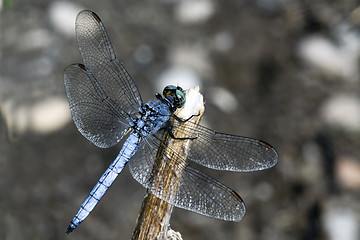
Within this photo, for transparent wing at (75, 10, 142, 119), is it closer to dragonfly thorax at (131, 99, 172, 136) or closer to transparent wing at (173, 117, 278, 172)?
dragonfly thorax at (131, 99, 172, 136)

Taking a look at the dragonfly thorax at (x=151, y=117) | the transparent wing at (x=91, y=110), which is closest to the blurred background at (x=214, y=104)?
the transparent wing at (x=91, y=110)

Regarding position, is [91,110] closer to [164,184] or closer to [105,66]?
[105,66]

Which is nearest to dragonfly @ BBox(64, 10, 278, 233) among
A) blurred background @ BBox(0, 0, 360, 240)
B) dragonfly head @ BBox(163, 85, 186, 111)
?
dragonfly head @ BBox(163, 85, 186, 111)

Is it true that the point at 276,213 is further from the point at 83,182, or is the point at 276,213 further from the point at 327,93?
the point at 83,182

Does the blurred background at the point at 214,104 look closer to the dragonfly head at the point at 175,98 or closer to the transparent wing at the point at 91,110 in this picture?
the transparent wing at the point at 91,110

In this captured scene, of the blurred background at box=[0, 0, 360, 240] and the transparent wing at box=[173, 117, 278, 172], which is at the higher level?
the blurred background at box=[0, 0, 360, 240]

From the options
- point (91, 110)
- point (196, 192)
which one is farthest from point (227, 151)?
point (91, 110)

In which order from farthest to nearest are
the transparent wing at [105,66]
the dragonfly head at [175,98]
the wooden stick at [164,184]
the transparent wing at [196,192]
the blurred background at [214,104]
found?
the blurred background at [214,104], the transparent wing at [105,66], the dragonfly head at [175,98], the transparent wing at [196,192], the wooden stick at [164,184]
